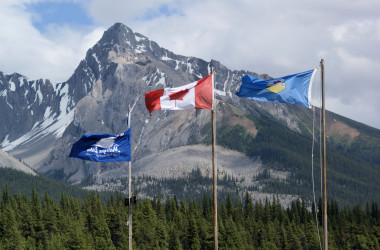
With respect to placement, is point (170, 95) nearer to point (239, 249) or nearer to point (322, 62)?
point (322, 62)

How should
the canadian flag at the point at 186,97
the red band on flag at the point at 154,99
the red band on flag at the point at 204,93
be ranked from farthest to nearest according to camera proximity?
1. the red band on flag at the point at 154,99
2. the canadian flag at the point at 186,97
3. the red band on flag at the point at 204,93

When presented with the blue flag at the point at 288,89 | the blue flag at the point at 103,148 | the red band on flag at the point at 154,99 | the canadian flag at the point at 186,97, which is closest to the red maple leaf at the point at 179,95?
the canadian flag at the point at 186,97

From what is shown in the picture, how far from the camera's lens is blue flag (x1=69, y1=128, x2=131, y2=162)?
6975cm

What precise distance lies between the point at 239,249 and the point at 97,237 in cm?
3684

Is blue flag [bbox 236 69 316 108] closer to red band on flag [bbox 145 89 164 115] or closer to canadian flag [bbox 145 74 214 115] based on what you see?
canadian flag [bbox 145 74 214 115]

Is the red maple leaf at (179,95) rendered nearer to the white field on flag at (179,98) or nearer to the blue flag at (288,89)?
the white field on flag at (179,98)

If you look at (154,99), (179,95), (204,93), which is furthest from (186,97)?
(154,99)

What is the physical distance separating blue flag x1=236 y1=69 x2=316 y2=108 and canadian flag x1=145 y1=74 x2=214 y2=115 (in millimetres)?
4195

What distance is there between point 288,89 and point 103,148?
2051 centimetres

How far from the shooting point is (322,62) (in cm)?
5888

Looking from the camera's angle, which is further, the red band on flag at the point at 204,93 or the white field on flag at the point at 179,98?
→ the white field on flag at the point at 179,98

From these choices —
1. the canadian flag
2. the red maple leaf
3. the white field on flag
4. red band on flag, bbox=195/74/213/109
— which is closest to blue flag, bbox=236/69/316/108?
red band on flag, bbox=195/74/213/109

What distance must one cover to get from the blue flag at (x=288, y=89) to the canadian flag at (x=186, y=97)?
4.20 m

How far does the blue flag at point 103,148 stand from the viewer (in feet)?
229
